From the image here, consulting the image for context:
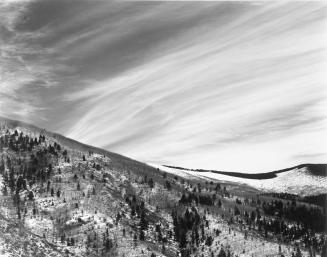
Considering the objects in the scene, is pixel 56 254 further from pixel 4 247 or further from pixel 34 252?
pixel 4 247

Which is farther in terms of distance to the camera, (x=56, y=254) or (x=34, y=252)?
(x=56, y=254)

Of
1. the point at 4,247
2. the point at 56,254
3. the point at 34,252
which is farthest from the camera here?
the point at 56,254

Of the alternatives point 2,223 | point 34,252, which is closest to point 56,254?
point 34,252

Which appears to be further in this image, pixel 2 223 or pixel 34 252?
pixel 2 223

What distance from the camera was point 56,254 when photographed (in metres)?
119

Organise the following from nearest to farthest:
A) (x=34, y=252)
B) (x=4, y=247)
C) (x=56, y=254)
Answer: (x=4, y=247)
(x=34, y=252)
(x=56, y=254)

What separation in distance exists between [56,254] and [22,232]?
11.5m

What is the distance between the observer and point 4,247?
101 metres

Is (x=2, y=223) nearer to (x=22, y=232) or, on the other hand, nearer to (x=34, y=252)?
(x=22, y=232)

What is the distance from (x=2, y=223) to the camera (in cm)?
12425

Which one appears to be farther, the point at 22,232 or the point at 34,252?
the point at 22,232

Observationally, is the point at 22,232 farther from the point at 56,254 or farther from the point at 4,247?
the point at 4,247

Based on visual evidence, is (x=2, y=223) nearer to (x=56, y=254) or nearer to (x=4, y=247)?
(x=56, y=254)

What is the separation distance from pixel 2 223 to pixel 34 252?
1751 centimetres
